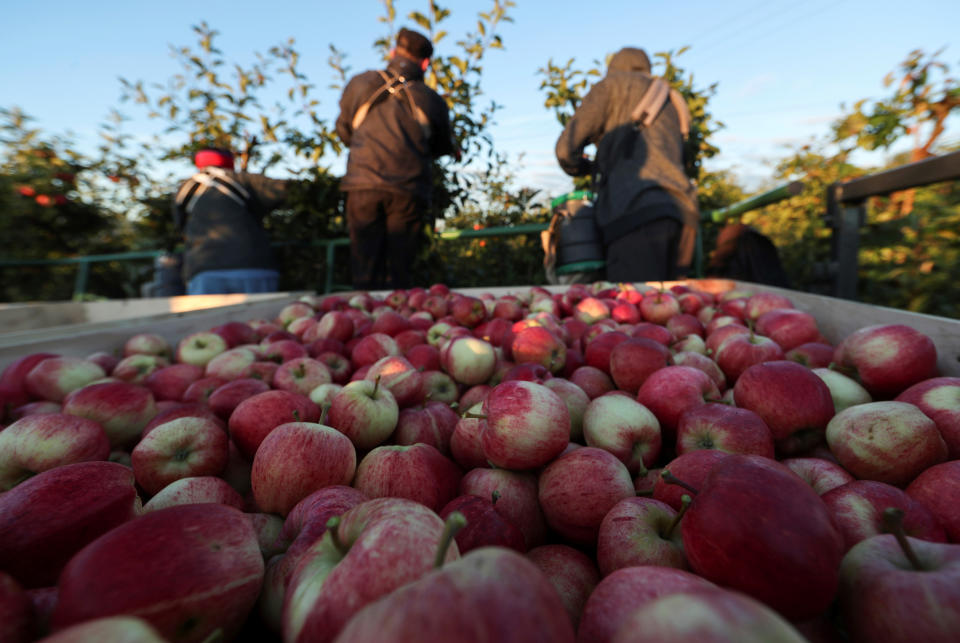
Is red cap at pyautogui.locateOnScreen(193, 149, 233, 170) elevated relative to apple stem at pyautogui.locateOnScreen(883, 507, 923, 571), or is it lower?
elevated

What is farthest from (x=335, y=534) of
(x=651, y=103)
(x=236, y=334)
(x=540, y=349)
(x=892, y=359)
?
(x=651, y=103)

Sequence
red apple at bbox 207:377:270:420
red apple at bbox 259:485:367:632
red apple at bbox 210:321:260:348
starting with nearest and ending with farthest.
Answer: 1. red apple at bbox 259:485:367:632
2. red apple at bbox 207:377:270:420
3. red apple at bbox 210:321:260:348

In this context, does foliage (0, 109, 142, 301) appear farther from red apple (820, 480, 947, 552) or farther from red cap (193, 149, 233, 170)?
red apple (820, 480, 947, 552)

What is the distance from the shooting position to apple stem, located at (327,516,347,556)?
2.26 ft

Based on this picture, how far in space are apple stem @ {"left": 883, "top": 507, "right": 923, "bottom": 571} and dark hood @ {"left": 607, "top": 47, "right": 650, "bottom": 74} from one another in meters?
5.71

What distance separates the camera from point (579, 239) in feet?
19.0

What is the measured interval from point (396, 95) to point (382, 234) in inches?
65.8

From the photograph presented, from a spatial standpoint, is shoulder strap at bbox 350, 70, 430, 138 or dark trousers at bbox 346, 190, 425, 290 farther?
dark trousers at bbox 346, 190, 425, 290

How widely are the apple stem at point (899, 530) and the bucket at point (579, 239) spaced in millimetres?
5343

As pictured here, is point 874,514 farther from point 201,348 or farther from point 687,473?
point 201,348

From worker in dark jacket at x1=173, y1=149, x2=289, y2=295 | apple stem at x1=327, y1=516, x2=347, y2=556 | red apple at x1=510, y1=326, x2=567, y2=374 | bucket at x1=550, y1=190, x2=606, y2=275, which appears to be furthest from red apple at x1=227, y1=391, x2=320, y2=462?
worker in dark jacket at x1=173, y1=149, x2=289, y2=295

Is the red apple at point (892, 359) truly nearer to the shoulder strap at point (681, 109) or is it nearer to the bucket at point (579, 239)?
the bucket at point (579, 239)

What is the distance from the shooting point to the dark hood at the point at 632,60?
5234 millimetres

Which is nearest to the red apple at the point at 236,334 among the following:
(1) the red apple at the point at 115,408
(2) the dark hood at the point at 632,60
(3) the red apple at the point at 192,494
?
(1) the red apple at the point at 115,408
